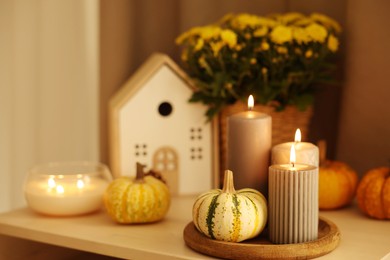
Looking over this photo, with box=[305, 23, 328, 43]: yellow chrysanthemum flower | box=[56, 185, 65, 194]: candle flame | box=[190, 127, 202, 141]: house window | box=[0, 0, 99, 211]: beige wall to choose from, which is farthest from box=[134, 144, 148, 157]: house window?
box=[305, 23, 328, 43]: yellow chrysanthemum flower

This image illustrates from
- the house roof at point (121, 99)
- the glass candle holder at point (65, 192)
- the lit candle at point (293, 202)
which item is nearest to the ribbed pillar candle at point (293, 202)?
the lit candle at point (293, 202)

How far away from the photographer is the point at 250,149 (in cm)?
112

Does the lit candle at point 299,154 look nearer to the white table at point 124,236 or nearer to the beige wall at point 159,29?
the white table at point 124,236

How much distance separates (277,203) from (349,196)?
0.38 meters

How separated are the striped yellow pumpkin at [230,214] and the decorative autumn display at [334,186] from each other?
315 millimetres

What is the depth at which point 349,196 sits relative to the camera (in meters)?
1.36

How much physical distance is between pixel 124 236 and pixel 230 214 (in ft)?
0.82

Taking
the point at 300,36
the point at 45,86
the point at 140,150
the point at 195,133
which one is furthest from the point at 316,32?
the point at 45,86

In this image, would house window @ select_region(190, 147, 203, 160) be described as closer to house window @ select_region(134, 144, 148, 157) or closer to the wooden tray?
house window @ select_region(134, 144, 148, 157)

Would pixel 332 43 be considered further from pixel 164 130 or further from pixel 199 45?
pixel 164 130

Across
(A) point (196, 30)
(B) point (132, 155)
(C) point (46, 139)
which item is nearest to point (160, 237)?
(B) point (132, 155)

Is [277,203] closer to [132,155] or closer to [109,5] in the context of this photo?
[132,155]

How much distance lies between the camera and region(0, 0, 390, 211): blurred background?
4.90 feet

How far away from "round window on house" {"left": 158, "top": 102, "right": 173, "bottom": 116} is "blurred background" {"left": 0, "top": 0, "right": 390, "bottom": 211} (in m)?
0.19
